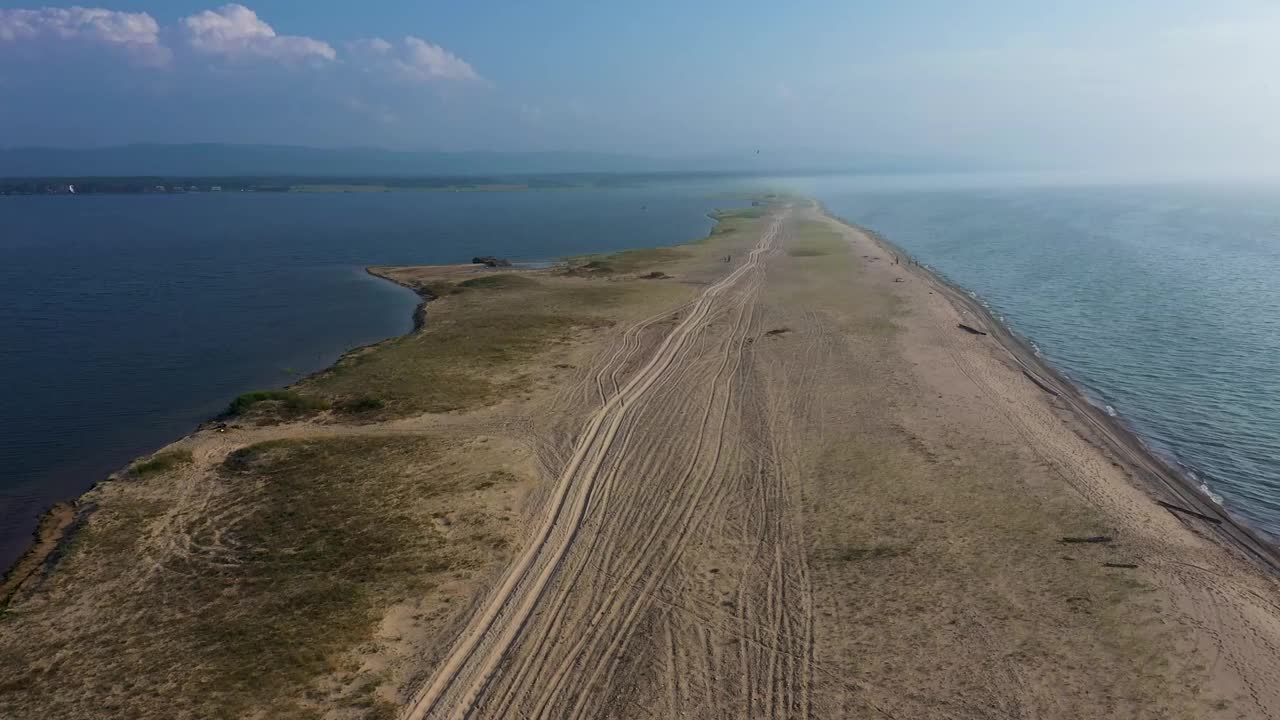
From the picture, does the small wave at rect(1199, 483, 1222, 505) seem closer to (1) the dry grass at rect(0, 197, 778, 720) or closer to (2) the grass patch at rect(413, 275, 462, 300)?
(1) the dry grass at rect(0, 197, 778, 720)

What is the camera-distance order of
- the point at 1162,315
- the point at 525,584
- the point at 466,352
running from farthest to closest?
the point at 1162,315 < the point at 466,352 < the point at 525,584

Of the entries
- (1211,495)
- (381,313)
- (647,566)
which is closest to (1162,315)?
(1211,495)

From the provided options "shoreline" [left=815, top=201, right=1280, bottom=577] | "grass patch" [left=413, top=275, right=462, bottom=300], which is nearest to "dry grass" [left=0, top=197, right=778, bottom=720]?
"shoreline" [left=815, top=201, right=1280, bottom=577]

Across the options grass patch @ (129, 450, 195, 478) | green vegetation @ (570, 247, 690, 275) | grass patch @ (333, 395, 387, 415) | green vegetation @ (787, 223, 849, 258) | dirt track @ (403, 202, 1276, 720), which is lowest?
dirt track @ (403, 202, 1276, 720)

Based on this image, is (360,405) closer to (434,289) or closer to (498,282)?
(498,282)

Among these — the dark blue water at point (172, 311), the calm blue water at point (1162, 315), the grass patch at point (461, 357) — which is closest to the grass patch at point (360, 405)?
the grass patch at point (461, 357)
